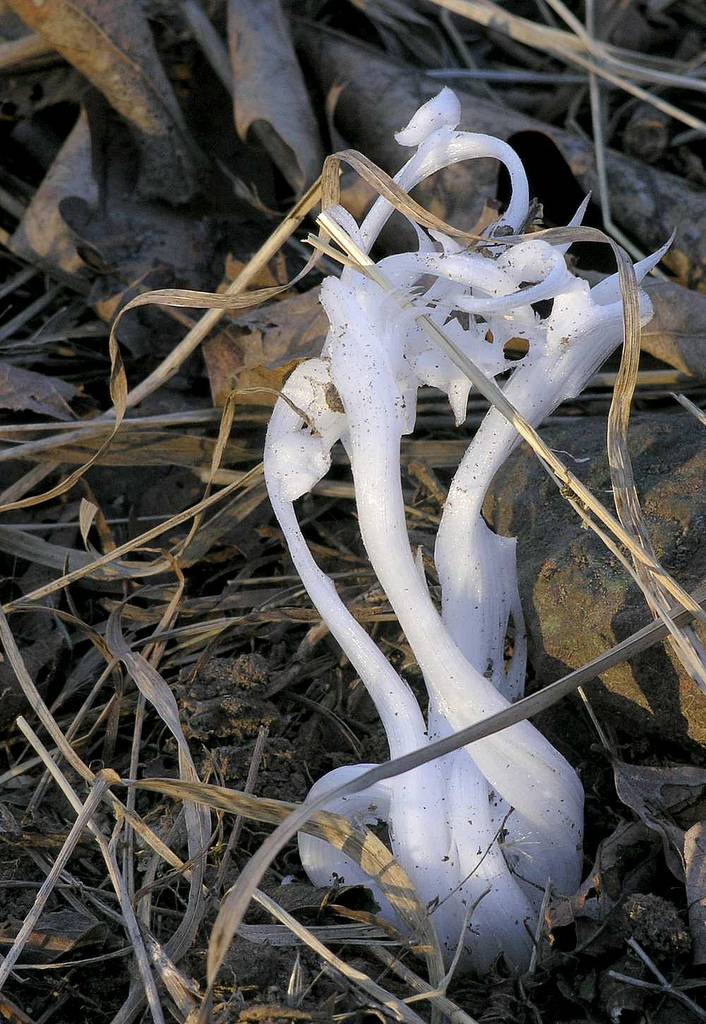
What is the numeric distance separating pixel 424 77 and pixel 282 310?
3.26 feet

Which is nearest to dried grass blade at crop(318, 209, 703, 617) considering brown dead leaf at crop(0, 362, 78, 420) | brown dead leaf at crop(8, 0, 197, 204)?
brown dead leaf at crop(0, 362, 78, 420)

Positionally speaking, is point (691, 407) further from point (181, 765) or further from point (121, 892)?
point (121, 892)

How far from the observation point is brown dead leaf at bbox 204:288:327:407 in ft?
7.99

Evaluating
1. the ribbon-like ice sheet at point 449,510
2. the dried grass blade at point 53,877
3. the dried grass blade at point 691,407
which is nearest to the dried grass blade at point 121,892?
the dried grass blade at point 53,877

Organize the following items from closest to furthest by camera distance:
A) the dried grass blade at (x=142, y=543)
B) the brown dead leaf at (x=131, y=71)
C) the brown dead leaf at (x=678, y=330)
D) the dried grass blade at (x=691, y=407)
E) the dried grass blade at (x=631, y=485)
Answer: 1. the dried grass blade at (x=631, y=485)
2. the dried grass blade at (x=691, y=407)
3. the dried grass blade at (x=142, y=543)
4. the brown dead leaf at (x=678, y=330)
5. the brown dead leaf at (x=131, y=71)

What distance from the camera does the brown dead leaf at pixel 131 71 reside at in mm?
2742

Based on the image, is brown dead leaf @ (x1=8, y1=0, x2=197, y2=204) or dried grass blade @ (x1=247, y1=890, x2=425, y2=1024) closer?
dried grass blade @ (x1=247, y1=890, x2=425, y2=1024)

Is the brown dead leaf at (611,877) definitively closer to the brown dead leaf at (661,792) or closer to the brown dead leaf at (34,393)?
the brown dead leaf at (661,792)

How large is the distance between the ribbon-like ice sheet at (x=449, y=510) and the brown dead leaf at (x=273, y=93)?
1.15m

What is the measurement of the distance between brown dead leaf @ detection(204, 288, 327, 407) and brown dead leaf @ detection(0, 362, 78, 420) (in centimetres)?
37

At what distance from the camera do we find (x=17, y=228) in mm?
2857

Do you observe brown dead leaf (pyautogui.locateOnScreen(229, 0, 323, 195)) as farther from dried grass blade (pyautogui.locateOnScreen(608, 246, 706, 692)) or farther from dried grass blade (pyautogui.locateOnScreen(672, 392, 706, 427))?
dried grass blade (pyautogui.locateOnScreen(608, 246, 706, 692))

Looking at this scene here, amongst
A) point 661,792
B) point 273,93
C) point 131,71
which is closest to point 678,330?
point 661,792

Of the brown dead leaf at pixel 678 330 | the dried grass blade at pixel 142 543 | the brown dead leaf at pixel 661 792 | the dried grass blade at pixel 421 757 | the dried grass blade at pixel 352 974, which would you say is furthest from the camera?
the brown dead leaf at pixel 678 330
